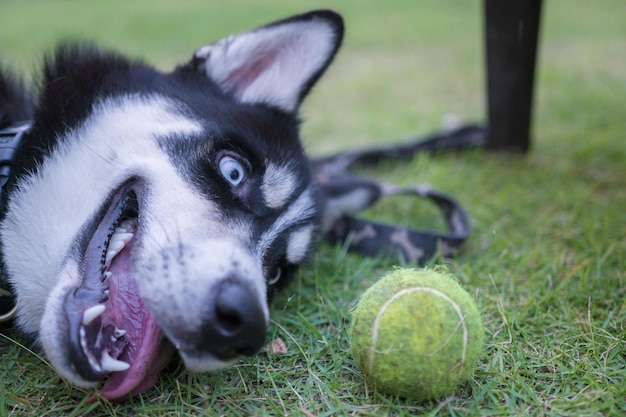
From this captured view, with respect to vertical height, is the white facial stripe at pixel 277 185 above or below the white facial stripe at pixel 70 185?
below

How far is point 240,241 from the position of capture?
187 centimetres

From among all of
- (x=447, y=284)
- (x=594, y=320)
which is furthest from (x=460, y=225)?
(x=447, y=284)

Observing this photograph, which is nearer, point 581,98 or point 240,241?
point 240,241

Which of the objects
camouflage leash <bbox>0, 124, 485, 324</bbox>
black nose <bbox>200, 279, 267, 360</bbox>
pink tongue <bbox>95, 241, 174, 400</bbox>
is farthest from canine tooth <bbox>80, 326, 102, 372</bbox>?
camouflage leash <bbox>0, 124, 485, 324</bbox>

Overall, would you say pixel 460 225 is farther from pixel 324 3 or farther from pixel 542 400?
pixel 324 3

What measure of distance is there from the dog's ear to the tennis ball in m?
1.24

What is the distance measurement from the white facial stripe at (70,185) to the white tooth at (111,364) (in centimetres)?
40

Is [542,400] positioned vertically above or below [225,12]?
above

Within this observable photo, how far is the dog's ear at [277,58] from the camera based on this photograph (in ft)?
8.40

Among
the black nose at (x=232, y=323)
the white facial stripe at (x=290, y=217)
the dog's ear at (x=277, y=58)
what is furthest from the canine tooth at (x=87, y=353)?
the dog's ear at (x=277, y=58)

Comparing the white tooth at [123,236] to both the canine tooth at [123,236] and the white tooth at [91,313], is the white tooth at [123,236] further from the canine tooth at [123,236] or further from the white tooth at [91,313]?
the white tooth at [91,313]

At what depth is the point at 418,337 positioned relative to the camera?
64.0 inches

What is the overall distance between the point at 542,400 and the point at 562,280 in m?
0.87

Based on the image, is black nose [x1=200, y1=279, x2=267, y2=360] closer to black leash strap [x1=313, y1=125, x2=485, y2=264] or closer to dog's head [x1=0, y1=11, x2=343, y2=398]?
dog's head [x1=0, y1=11, x2=343, y2=398]
